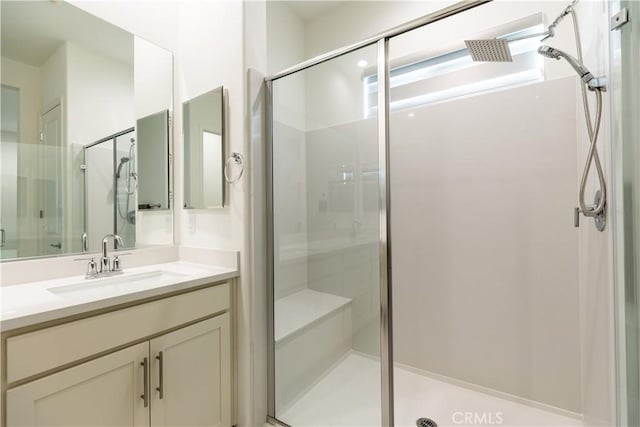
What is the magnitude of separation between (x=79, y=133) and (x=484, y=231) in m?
2.40

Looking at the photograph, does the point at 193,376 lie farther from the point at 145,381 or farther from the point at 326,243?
the point at 326,243

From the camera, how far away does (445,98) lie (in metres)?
2.14

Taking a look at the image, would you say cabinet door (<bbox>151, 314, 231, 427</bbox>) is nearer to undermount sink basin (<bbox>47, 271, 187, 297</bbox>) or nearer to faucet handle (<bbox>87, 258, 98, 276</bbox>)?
undermount sink basin (<bbox>47, 271, 187, 297</bbox>)

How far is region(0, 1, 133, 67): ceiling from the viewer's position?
51.4 inches

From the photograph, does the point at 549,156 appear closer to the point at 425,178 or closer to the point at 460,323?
the point at 425,178

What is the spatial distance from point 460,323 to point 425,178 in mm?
1030

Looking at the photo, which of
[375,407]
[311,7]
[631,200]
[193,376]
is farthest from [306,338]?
[311,7]

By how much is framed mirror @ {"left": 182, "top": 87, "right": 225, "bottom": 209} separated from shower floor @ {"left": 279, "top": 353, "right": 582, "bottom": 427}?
1.21m

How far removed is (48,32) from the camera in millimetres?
1414

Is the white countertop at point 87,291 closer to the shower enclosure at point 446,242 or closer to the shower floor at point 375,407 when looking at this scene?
the shower enclosure at point 446,242

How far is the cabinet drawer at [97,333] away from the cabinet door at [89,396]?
0.04m

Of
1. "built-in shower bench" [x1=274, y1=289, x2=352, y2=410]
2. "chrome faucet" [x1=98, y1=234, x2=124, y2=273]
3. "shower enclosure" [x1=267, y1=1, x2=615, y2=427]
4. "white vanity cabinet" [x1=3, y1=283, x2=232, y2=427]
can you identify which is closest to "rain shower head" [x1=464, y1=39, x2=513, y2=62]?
"shower enclosure" [x1=267, y1=1, x2=615, y2=427]

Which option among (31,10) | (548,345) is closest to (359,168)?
(548,345)

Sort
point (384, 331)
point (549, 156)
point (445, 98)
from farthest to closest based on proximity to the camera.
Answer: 1. point (445, 98)
2. point (549, 156)
3. point (384, 331)
